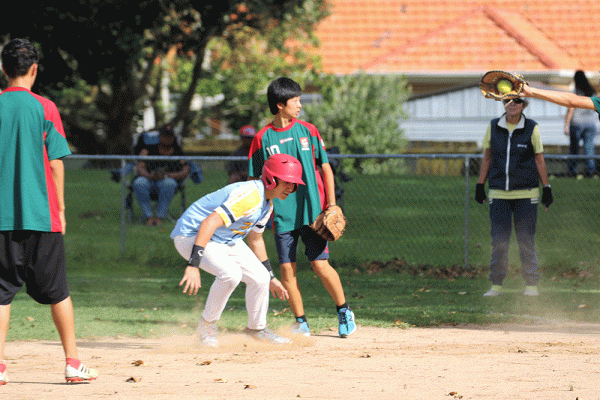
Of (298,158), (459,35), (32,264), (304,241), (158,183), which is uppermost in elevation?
(459,35)

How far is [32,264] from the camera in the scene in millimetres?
5305

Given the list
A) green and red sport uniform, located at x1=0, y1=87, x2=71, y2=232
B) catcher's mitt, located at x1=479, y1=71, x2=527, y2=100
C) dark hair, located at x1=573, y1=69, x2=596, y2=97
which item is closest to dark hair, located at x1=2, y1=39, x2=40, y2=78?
green and red sport uniform, located at x1=0, y1=87, x2=71, y2=232

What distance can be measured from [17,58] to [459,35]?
22833mm

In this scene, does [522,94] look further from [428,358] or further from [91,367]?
[91,367]

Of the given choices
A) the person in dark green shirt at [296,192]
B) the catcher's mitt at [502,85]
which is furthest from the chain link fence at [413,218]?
the catcher's mitt at [502,85]

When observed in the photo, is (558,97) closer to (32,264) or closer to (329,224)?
(329,224)

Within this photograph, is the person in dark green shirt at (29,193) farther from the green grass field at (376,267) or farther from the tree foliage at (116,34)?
the tree foliage at (116,34)

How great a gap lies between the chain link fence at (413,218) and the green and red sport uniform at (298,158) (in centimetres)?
375

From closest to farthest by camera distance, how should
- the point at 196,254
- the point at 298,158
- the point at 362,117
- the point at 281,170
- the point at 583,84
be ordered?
1. the point at 196,254
2. the point at 281,170
3. the point at 298,158
4. the point at 583,84
5. the point at 362,117

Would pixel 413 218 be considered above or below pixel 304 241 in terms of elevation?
below

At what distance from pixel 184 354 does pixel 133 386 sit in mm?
1149

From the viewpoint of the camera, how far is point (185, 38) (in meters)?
18.9

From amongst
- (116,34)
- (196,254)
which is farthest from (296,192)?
(116,34)

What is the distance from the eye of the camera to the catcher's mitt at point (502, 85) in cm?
575
